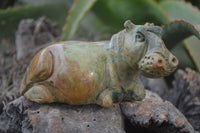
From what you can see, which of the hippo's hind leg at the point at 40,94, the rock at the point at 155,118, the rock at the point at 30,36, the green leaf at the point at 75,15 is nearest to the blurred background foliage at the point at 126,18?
the green leaf at the point at 75,15

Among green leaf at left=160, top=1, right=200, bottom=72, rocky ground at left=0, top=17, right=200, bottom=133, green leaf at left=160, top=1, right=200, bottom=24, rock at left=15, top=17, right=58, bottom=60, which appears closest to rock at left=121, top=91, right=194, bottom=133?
rocky ground at left=0, top=17, right=200, bottom=133

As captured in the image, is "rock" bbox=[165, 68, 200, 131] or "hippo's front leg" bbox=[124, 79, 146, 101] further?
"rock" bbox=[165, 68, 200, 131]

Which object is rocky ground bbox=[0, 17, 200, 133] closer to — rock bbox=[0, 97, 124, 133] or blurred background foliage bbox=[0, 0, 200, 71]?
rock bbox=[0, 97, 124, 133]

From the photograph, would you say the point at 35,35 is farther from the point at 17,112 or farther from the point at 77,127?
the point at 77,127

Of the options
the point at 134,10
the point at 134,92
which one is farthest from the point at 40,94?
the point at 134,10

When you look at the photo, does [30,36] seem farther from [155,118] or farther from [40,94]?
[155,118]
